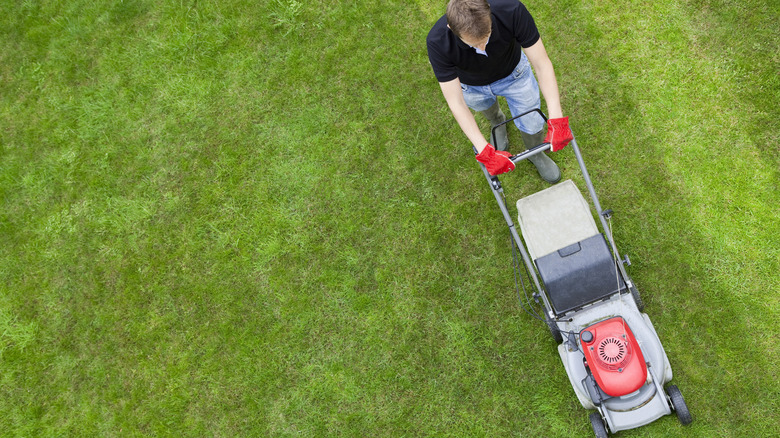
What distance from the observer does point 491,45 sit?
2799 millimetres

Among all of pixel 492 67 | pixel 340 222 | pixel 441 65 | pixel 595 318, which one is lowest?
pixel 595 318

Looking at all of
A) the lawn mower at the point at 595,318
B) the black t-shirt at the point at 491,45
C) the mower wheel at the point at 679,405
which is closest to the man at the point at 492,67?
the black t-shirt at the point at 491,45

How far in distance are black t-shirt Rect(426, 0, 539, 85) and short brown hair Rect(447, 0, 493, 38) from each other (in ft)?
0.76

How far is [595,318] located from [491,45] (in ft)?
5.98

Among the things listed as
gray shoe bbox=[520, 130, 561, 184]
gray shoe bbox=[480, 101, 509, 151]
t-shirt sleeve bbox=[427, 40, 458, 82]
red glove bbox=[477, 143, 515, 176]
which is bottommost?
gray shoe bbox=[520, 130, 561, 184]

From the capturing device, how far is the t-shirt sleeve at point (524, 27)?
8.97ft

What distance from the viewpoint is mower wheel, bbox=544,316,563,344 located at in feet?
11.4

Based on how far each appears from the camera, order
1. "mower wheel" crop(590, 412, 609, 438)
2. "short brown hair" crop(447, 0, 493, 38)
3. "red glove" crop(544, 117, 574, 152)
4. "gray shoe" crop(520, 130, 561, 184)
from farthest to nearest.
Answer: "gray shoe" crop(520, 130, 561, 184)
"mower wheel" crop(590, 412, 609, 438)
"red glove" crop(544, 117, 574, 152)
"short brown hair" crop(447, 0, 493, 38)

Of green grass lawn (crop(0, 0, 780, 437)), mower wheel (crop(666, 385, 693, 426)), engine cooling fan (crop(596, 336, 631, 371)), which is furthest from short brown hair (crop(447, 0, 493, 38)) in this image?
mower wheel (crop(666, 385, 693, 426))

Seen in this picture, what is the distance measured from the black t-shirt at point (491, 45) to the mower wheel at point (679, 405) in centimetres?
233

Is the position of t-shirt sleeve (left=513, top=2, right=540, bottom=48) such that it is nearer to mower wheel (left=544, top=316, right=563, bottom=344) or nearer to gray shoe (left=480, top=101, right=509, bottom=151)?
gray shoe (left=480, top=101, right=509, bottom=151)

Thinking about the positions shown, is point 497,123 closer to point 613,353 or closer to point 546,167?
point 546,167

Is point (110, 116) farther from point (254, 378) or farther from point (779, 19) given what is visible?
point (779, 19)

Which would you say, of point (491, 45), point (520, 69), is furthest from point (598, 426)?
point (491, 45)
